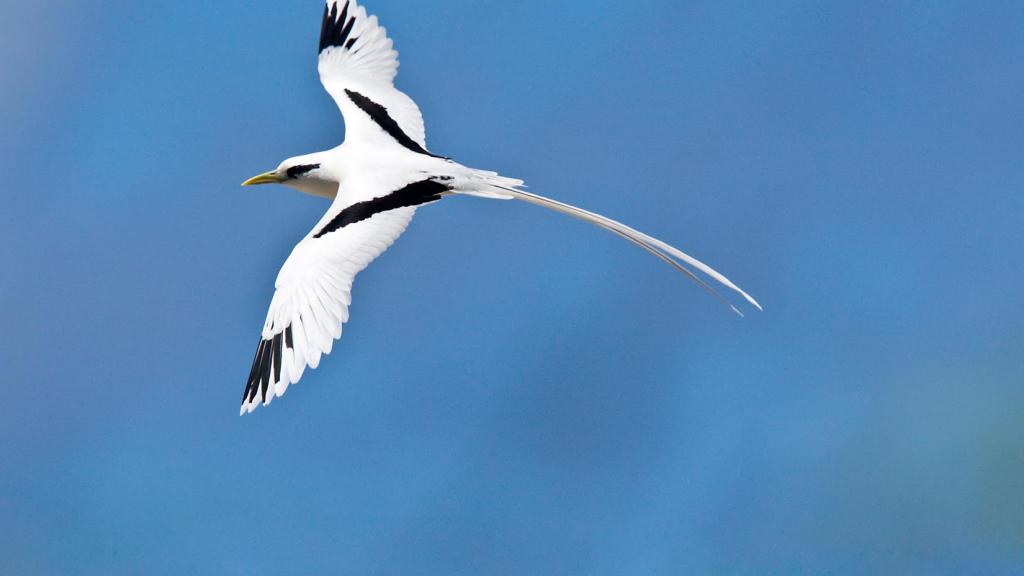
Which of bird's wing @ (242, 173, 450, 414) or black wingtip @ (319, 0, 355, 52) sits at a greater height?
Answer: black wingtip @ (319, 0, 355, 52)

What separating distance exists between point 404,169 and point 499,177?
1164 mm

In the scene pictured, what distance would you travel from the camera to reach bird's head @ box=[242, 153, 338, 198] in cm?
1526

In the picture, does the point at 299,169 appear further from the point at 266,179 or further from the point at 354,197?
the point at 354,197

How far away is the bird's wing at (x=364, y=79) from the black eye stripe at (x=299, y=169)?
2.92ft

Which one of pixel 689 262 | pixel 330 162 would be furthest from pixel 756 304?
pixel 330 162

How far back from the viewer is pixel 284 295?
43.6ft

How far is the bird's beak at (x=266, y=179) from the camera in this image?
15.8 meters

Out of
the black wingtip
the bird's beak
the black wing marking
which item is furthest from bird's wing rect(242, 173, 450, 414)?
the black wingtip

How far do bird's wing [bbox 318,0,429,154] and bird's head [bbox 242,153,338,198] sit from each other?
85 cm

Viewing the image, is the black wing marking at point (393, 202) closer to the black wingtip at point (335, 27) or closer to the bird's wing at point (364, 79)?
the bird's wing at point (364, 79)

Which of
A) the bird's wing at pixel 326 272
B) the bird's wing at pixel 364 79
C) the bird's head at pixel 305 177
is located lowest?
the bird's wing at pixel 326 272

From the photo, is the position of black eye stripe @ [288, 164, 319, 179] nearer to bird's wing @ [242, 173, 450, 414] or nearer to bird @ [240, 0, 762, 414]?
bird @ [240, 0, 762, 414]

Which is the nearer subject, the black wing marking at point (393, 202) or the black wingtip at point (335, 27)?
the black wing marking at point (393, 202)

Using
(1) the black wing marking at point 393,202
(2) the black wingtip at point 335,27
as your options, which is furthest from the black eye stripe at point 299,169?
(2) the black wingtip at point 335,27
